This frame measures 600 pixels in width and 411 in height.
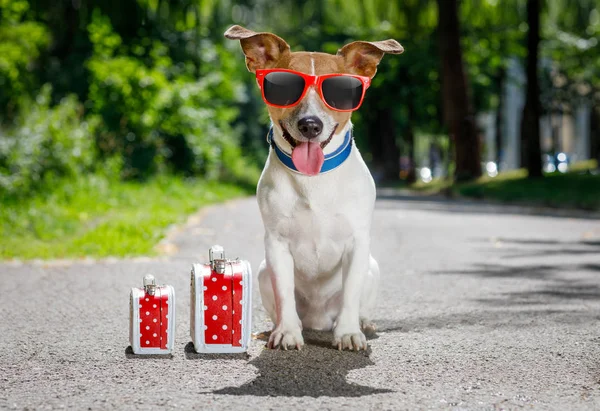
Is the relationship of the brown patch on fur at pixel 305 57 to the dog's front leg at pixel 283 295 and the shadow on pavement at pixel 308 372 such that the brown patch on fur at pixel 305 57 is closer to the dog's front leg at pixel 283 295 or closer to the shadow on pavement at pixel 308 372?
the dog's front leg at pixel 283 295

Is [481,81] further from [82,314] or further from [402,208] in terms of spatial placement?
[82,314]

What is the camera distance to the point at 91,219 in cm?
1166

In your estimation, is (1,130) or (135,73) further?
(135,73)

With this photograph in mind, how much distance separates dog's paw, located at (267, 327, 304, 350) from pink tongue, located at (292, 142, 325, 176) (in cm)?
79

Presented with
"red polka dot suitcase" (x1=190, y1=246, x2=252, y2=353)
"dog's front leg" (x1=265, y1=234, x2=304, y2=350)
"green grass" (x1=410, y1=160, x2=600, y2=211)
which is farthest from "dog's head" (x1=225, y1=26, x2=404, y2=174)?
"green grass" (x1=410, y1=160, x2=600, y2=211)

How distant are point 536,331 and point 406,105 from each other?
89.5ft

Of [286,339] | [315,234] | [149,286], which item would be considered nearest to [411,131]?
[315,234]

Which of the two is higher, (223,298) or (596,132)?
(596,132)

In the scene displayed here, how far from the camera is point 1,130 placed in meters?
14.9

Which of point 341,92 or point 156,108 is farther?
point 156,108

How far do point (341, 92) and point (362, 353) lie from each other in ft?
4.00

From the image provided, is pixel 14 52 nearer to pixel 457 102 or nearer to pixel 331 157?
pixel 457 102

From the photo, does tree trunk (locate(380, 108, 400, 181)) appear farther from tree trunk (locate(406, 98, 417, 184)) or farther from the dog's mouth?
the dog's mouth

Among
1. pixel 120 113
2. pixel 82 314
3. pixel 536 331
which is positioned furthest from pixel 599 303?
pixel 120 113
